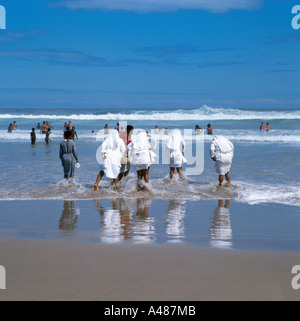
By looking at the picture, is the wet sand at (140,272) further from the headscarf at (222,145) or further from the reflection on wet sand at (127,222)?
the headscarf at (222,145)

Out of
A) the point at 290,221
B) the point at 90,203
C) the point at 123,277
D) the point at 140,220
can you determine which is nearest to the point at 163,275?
the point at 123,277

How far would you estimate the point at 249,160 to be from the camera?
17844 mm

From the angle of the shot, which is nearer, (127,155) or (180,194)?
(180,194)

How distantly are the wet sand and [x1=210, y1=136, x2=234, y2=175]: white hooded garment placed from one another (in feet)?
18.5

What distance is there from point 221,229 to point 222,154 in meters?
4.59

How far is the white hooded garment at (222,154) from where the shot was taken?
36.3 feet

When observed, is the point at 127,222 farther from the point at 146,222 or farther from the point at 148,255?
the point at 148,255

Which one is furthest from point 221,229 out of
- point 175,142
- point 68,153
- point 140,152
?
point 175,142

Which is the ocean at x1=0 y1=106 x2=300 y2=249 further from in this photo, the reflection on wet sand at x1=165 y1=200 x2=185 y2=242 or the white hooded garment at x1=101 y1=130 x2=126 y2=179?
the white hooded garment at x1=101 y1=130 x2=126 y2=179

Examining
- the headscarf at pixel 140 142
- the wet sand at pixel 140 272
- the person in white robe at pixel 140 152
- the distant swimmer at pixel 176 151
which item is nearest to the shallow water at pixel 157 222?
the wet sand at pixel 140 272

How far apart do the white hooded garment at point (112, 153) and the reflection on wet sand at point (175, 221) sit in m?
2.09

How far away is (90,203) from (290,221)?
4.05m

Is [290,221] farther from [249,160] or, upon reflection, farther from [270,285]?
[249,160]

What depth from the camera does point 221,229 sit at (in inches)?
265
